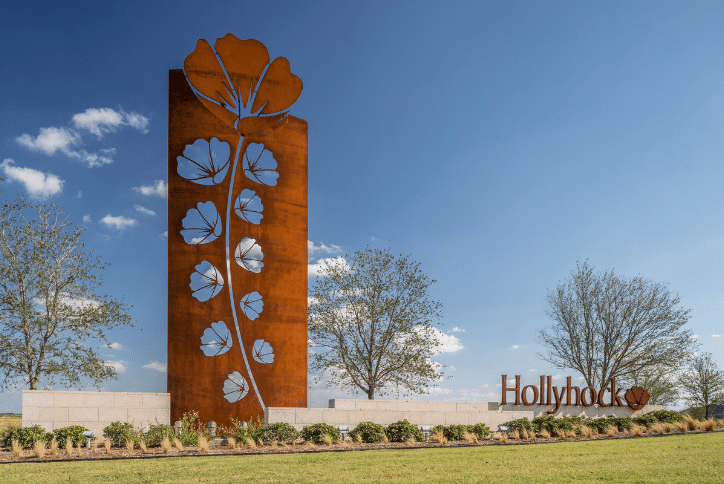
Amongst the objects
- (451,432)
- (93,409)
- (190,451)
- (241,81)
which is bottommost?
(451,432)

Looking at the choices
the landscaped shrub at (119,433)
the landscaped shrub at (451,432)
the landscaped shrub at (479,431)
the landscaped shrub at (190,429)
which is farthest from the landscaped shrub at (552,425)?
the landscaped shrub at (119,433)

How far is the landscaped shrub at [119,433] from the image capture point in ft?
52.1

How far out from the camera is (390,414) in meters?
19.4

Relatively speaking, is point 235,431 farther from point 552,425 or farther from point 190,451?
point 552,425

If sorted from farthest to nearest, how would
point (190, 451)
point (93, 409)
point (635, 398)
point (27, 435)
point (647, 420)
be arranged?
point (635, 398), point (647, 420), point (93, 409), point (27, 435), point (190, 451)

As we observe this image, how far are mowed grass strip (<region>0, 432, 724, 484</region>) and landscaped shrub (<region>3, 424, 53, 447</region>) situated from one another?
11.8 ft

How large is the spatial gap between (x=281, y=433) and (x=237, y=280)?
18.7 feet

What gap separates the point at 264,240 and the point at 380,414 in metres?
7.13

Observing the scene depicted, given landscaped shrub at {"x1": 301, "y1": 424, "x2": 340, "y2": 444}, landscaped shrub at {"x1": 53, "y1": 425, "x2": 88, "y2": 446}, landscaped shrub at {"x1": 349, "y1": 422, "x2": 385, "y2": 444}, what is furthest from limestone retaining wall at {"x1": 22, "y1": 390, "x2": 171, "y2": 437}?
landscaped shrub at {"x1": 349, "y1": 422, "x2": 385, "y2": 444}

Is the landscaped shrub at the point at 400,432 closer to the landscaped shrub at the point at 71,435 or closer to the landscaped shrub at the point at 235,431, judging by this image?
the landscaped shrub at the point at 235,431

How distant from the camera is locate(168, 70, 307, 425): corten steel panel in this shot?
18.4 meters

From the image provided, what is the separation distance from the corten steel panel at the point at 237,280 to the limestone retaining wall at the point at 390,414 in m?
1.62

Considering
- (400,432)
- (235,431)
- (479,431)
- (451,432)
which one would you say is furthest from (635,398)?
(235,431)

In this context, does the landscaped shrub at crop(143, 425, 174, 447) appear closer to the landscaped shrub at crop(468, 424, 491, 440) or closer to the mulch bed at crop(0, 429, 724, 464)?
the mulch bed at crop(0, 429, 724, 464)
